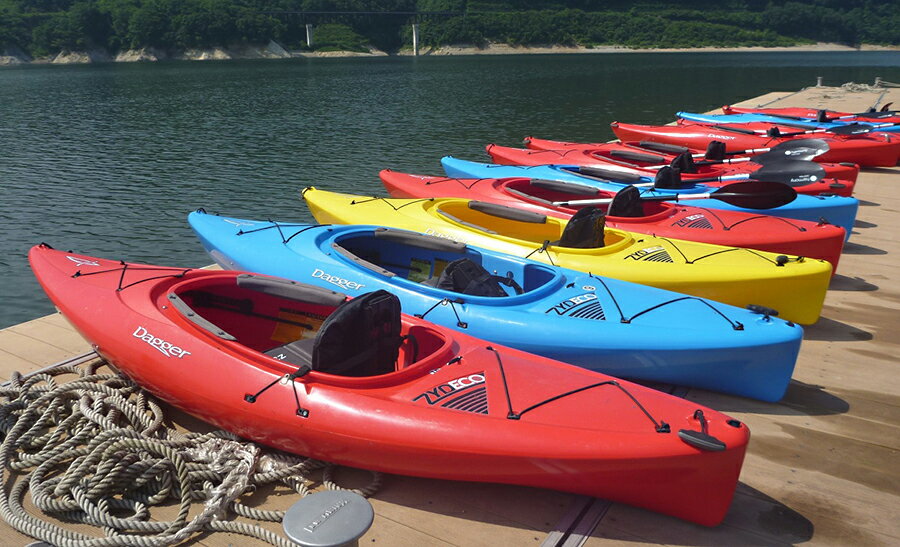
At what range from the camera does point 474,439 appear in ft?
12.2

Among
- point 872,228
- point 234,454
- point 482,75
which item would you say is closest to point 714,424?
point 234,454

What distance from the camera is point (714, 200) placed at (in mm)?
8352

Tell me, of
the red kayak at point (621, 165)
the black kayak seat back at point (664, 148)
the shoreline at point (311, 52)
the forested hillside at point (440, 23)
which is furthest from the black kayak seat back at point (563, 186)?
the forested hillside at point (440, 23)

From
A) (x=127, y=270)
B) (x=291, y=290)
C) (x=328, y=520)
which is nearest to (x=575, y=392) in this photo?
(x=328, y=520)

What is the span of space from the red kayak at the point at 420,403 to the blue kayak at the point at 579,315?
70cm

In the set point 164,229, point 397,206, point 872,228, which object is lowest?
point 164,229

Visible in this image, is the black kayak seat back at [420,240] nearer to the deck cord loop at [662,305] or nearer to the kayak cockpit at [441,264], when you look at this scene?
the kayak cockpit at [441,264]

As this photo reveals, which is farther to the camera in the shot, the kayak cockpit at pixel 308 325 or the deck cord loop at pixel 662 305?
the deck cord loop at pixel 662 305

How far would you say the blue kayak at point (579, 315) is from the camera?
4867 millimetres

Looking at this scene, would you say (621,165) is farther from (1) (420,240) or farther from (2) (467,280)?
(2) (467,280)

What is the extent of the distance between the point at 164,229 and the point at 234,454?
942cm

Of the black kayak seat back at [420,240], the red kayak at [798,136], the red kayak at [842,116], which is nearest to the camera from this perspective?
the black kayak seat back at [420,240]

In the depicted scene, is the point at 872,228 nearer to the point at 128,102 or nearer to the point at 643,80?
the point at 128,102

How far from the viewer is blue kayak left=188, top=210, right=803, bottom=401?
16.0 ft
